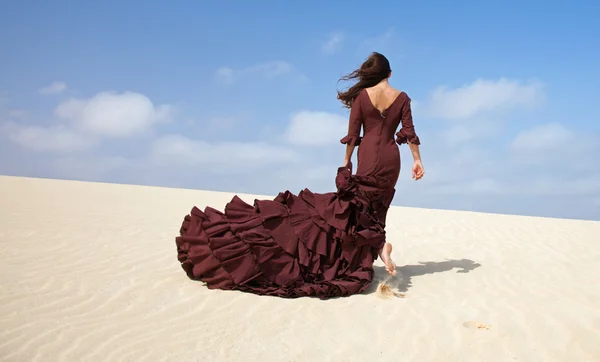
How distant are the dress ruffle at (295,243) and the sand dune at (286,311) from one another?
20cm

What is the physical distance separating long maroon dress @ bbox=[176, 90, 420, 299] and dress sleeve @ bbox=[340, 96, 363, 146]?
0.01m

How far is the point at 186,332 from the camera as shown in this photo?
462 cm

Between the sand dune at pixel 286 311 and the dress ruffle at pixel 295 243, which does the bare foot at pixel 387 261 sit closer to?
the dress ruffle at pixel 295 243

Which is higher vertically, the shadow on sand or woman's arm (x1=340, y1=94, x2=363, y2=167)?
woman's arm (x1=340, y1=94, x2=363, y2=167)

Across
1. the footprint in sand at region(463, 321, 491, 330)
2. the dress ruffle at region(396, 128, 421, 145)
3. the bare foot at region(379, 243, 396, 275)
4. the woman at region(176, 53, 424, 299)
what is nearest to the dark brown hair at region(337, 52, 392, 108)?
the woman at region(176, 53, 424, 299)

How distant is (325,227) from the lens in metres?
5.90

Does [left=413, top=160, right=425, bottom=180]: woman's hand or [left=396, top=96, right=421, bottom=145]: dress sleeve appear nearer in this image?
[left=396, top=96, right=421, bottom=145]: dress sleeve

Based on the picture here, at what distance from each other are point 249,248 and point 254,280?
1.19 feet

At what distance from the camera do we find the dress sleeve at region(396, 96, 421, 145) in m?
6.27

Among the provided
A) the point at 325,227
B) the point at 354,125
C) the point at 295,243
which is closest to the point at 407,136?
the point at 354,125

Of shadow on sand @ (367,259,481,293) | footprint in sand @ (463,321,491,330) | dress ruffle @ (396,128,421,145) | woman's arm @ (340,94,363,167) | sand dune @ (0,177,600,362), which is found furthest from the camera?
shadow on sand @ (367,259,481,293)

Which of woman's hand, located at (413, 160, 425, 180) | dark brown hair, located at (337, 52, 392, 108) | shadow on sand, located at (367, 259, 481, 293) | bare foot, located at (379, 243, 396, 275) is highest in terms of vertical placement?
dark brown hair, located at (337, 52, 392, 108)

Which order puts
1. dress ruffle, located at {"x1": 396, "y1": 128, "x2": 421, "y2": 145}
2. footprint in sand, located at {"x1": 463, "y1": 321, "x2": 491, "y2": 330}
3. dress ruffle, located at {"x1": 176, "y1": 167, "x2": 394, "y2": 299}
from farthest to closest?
dress ruffle, located at {"x1": 396, "y1": 128, "x2": 421, "y2": 145}
dress ruffle, located at {"x1": 176, "y1": 167, "x2": 394, "y2": 299}
footprint in sand, located at {"x1": 463, "y1": 321, "x2": 491, "y2": 330}

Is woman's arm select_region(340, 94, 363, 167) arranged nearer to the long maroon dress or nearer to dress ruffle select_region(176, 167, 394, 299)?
the long maroon dress
